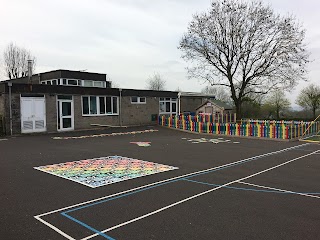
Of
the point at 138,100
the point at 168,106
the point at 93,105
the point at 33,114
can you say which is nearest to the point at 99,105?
the point at 93,105

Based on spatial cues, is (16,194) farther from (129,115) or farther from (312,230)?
(129,115)

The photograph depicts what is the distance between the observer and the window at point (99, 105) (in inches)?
885

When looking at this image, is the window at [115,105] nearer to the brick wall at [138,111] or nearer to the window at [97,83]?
the brick wall at [138,111]

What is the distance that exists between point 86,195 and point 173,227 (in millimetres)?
2350

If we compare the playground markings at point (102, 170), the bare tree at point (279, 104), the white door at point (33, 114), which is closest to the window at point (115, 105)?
the white door at point (33, 114)

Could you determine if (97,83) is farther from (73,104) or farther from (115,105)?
(73,104)

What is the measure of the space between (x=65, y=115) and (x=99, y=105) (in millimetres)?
3237

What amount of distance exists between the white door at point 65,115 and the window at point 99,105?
3.85ft

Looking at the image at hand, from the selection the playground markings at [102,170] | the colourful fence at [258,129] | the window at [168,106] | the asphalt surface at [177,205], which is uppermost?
the window at [168,106]

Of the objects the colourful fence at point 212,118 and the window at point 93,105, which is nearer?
the window at point 93,105

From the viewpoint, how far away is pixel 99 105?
2344 centimetres

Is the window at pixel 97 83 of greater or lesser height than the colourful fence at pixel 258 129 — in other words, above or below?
above

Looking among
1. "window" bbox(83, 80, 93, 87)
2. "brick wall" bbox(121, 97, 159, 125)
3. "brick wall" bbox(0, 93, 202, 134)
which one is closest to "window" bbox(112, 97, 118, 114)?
"brick wall" bbox(0, 93, 202, 134)

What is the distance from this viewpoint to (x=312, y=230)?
4.23 metres
